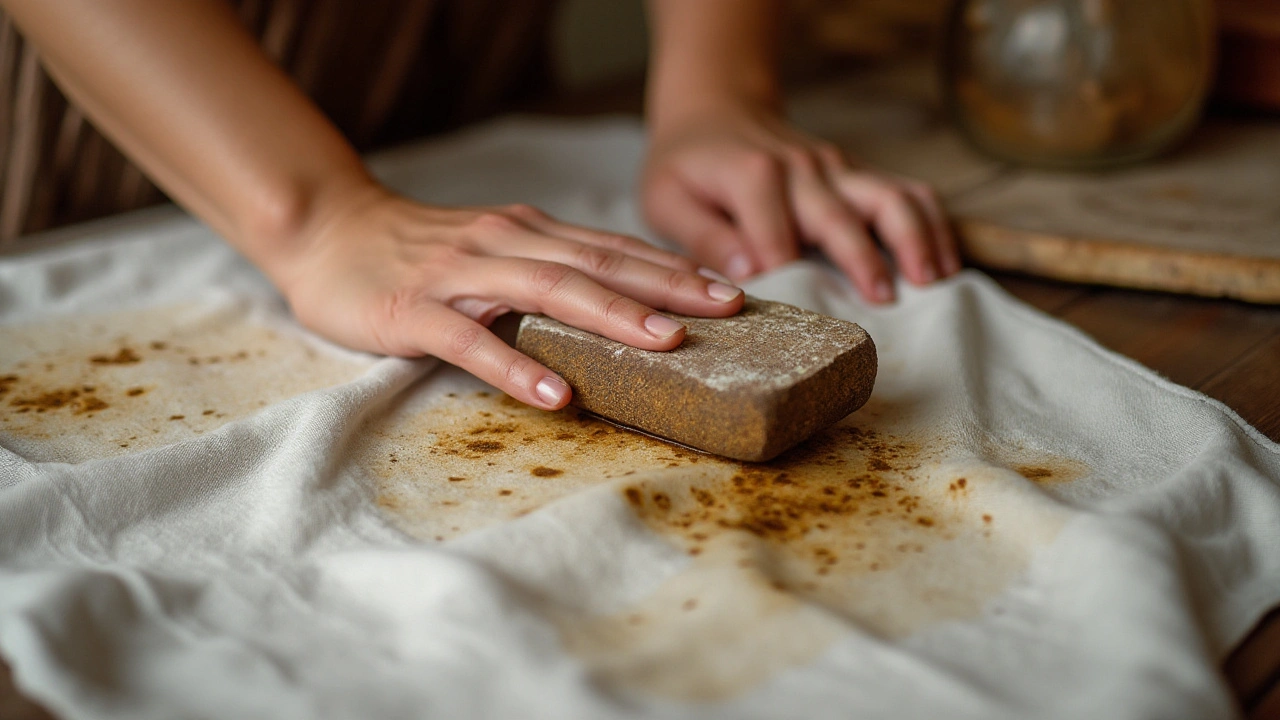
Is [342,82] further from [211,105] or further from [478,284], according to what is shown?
[478,284]

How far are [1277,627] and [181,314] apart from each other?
33.0 inches

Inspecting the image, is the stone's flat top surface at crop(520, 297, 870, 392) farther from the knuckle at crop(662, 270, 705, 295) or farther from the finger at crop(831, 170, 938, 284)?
the finger at crop(831, 170, 938, 284)

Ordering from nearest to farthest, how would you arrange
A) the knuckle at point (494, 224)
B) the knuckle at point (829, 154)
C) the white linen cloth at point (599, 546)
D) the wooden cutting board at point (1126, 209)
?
the white linen cloth at point (599, 546) < the knuckle at point (494, 224) < the wooden cutting board at point (1126, 209) < the knuckle at point (829, 154)

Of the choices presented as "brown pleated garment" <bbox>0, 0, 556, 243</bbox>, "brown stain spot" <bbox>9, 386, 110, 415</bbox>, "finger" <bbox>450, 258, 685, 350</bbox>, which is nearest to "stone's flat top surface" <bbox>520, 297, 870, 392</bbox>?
"finger" <bbox>450, 258, 685, 350</bbox>

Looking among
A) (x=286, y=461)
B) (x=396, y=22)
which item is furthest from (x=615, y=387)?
(x=396, y=22)

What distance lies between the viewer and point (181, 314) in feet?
3.04

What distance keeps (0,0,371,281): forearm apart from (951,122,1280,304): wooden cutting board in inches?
24.2

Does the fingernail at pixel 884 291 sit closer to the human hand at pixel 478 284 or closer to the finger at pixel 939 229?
the finger at pixel 939 229

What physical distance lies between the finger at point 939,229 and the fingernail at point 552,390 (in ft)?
1.42

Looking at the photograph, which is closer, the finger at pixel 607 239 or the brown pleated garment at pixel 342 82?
the finger at pixel 607 239

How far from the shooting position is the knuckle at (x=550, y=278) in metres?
0.74

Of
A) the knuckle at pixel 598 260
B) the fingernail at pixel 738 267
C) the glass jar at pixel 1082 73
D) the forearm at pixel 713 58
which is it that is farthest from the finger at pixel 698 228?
the glass jar at pixel 1082 73

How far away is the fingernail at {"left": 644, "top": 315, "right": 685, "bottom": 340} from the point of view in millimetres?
685

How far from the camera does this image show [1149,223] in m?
1.00
